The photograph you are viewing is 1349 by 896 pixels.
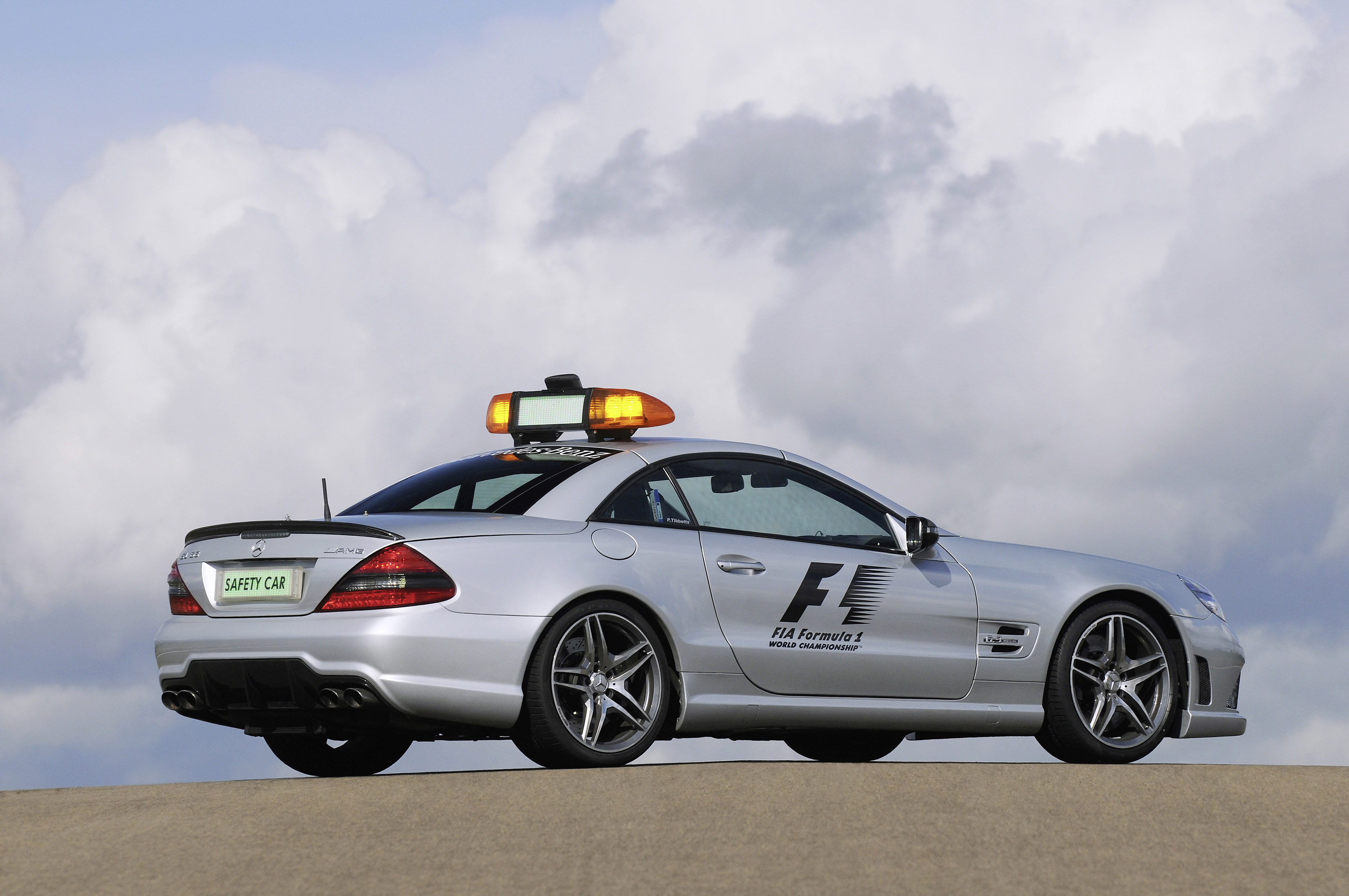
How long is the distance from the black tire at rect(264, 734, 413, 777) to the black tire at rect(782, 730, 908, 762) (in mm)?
2278

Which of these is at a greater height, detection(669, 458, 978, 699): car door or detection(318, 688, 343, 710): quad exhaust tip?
detection(669, 458, 978, 699): car door

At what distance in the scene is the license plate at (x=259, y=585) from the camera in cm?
708

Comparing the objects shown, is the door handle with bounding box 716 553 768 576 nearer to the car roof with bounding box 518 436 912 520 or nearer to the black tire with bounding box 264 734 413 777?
the car roof with bounding box 518 436 912 520

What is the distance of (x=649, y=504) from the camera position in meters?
7.74

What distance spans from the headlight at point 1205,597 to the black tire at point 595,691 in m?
3.37

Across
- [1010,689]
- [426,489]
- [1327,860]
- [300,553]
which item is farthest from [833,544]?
[1327,860]

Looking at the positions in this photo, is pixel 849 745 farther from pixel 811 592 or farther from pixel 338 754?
pixel 338 754

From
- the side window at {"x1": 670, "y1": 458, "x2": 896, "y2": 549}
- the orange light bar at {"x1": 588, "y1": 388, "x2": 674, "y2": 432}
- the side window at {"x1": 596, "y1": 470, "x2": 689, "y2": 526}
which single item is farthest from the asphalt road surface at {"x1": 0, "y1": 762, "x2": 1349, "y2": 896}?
the orange light bar at {"x1": 588, "y1": 388, "x2": 674, "y2": 432}

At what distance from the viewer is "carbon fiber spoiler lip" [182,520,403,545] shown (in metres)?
7.02

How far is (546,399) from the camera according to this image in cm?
864

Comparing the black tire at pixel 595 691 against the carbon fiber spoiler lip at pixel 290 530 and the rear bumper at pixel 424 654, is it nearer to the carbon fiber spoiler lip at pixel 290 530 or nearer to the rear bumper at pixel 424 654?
the rear bumper at pixel 424 654

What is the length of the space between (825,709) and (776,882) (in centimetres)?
316

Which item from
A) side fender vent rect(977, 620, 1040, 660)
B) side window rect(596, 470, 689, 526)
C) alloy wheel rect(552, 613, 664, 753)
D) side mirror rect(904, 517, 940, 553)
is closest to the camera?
alloy wheel rect(552, 613, 664, 753)

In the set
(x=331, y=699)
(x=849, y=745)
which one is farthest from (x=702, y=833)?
(x=849, y=745)
